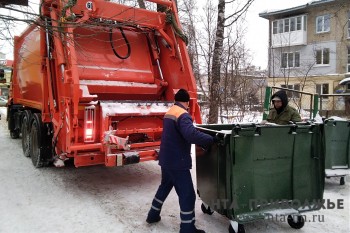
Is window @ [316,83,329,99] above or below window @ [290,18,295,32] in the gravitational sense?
below

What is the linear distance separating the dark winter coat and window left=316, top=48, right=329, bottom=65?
24194 millimetres

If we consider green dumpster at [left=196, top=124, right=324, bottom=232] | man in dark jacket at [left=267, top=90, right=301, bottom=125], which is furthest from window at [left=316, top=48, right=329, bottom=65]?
green dumpster at [left=196, top=124, right=324, bottom=232]

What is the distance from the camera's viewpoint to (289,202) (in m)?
3.19

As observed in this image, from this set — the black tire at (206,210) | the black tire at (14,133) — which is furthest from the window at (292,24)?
the black tire at (206,210)

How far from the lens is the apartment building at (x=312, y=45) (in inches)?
926

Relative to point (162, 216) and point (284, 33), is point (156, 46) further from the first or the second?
point (284, 33)

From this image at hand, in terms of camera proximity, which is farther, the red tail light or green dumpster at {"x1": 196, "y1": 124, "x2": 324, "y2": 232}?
the red tail light

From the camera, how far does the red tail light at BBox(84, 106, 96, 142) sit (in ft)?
14.2

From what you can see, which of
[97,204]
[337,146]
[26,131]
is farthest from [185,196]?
[26,131]

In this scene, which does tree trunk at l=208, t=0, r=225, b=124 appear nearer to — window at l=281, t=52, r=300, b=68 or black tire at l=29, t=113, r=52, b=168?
black tire at l=29, t=113, r=52, b=168

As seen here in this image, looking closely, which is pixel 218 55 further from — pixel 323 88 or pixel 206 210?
pixel 323 88

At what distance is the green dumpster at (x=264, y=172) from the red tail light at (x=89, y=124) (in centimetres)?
165

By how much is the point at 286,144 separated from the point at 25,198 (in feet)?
10.6

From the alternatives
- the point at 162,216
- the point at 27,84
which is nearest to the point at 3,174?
the point at 27,84
